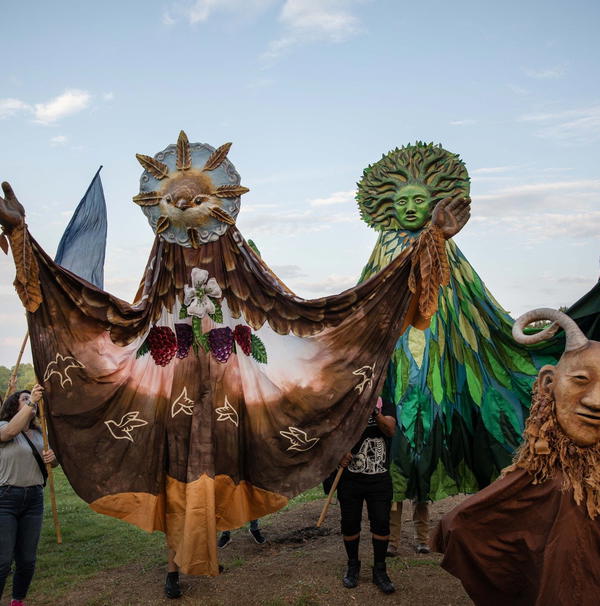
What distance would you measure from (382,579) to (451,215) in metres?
2.58

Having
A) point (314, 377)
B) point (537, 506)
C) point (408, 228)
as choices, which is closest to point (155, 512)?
point (314, 377)

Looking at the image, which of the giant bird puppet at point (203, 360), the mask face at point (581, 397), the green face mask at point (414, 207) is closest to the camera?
the mask face at point (581, 397)

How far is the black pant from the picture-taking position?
4324mm

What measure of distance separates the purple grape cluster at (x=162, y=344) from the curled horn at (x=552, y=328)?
2.38m

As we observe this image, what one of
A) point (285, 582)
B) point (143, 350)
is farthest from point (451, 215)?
point (285, 582)

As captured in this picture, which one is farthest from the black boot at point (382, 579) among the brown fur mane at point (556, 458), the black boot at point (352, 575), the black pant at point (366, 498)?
the brown fur mane at point (556, 458)

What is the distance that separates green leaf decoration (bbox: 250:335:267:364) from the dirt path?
1694mm

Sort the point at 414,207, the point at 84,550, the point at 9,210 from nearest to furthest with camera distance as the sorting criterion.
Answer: the point at 9,210 < the point at 414,207 < the point at 84,550

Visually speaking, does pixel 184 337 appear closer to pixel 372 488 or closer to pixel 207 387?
pixel 207 387

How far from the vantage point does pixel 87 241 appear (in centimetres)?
538

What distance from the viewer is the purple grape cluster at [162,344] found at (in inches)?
175

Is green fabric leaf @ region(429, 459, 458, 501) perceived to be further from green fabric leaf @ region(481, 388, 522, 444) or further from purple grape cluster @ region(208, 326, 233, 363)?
purple grape cluster @ region(208, 326, 233, 363)

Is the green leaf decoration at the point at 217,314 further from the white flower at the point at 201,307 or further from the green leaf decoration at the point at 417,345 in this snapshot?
the green leaf decoration at the point at 417,345

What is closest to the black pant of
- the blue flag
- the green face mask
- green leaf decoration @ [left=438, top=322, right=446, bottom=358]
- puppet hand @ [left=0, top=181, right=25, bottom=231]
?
green leaf decoration @ [left=438, top=322, right=446, bottom=358]
